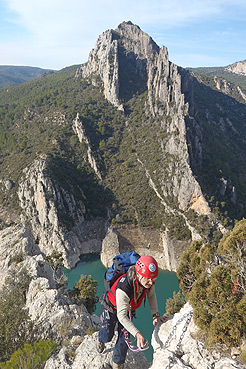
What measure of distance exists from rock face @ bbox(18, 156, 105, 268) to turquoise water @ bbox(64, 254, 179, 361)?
6.73ft

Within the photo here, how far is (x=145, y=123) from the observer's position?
7594 cm

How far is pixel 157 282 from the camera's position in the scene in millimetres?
44750

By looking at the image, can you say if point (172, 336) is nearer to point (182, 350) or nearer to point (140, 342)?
point (182, 350)

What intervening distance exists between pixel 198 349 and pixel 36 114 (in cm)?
8653

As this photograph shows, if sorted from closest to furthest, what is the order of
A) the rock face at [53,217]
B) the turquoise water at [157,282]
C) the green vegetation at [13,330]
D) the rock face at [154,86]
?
1. the green vegetation at [13,330]
2. the turquoise water at [157,282]
3. the rock face at [53,217]
4. the rock face at [154,86]

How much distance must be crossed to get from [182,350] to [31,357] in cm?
435

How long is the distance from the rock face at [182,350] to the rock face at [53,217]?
4626cm

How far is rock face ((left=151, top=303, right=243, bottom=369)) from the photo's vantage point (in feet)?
16.9

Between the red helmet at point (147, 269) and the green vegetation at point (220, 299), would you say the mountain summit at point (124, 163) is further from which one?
the red helmet at point (147, 269)

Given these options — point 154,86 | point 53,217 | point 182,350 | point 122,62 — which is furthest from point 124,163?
point 182,350

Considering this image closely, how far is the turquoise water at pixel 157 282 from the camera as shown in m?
33.0

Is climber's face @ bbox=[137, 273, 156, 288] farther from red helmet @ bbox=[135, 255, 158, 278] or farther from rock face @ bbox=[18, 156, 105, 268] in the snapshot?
rock face @ bbox=[18, 156, 105, 268]

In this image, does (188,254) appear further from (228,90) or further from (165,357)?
(228,90)

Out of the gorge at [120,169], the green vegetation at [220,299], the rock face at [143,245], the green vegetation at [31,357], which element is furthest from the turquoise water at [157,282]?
the green vegetation at [31,357]
